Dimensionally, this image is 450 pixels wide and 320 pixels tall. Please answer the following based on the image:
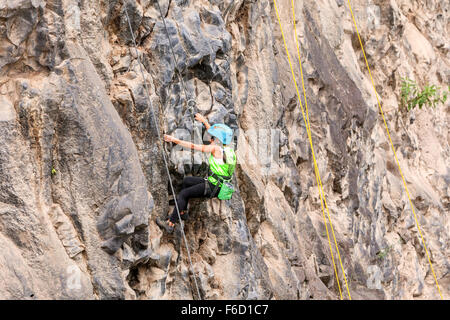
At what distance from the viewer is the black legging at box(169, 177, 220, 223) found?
8.34 meters

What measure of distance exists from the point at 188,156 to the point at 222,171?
1.95 feet

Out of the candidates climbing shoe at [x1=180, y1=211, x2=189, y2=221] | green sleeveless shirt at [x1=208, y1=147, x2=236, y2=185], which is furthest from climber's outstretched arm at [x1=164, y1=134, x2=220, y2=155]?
climbing shoe at [x1=180, y1=211, x2=189, y2=221]

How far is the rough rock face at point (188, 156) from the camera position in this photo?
6.69 meters

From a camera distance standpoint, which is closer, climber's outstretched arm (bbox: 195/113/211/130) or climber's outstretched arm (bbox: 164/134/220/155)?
climber's outstretched arm (bbox: 164/134/220/155)

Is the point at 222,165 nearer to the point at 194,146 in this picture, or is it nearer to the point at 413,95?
the point at 194,146

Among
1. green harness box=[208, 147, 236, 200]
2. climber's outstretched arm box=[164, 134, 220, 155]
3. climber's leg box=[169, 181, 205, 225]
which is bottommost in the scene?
climber's leg box=[169, 181, 205, 225]

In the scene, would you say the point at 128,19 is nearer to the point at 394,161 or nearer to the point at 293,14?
the point at 293,14

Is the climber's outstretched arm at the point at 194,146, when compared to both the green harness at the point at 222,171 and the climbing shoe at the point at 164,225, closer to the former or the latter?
the green harness at the point at 222,171

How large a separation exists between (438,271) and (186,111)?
1040 cm

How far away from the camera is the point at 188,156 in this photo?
873cm

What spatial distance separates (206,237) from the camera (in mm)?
8906

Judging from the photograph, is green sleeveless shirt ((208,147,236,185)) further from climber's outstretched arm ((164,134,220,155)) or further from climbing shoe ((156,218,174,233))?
climbing shoe ((156,218,174,233))

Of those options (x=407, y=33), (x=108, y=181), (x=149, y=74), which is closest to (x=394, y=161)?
(x=407, y=33)

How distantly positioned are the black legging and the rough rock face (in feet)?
0.54
